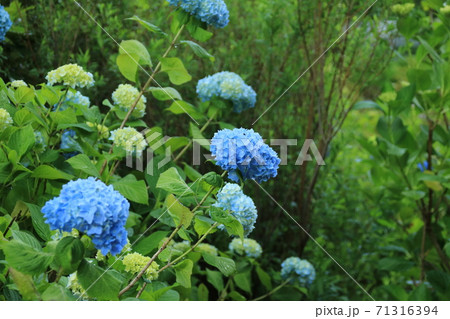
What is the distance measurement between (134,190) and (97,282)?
53 cm

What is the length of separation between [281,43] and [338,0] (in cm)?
33

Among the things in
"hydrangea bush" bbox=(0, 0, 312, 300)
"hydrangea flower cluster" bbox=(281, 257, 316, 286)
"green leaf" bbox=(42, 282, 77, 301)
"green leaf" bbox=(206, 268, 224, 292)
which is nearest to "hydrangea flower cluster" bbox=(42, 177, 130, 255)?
"hydrangea bush" bbox=(0, 0, 312, 300)

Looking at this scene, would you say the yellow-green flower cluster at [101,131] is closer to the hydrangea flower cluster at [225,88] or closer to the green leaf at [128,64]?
the green leaf at [128,64]

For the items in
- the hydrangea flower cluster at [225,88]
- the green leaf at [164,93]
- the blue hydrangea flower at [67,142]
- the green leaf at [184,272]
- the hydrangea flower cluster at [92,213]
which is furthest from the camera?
the hydrangea flower cluster at [225,88]

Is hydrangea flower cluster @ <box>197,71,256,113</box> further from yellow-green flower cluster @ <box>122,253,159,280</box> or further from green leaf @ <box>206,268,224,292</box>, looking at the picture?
yellow-green flower cluster @ <box>122,253,159,280</box>

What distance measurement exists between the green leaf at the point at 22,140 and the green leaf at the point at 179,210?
0.39m

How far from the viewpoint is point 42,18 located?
2227 millimetres

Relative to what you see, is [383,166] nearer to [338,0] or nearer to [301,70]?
[301,70]

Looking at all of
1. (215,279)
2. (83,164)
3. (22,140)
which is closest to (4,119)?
(22,140)

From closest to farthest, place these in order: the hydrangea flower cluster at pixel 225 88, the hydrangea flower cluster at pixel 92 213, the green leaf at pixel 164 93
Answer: the hydrangea flower cluster at pixel 92 213 → the green leaf at pixel 164 93 → the hydrangea flower cluster at pixel 225 88

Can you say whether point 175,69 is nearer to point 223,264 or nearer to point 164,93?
point 164,93

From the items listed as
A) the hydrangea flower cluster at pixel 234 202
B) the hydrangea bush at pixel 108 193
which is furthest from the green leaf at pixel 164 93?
the hydrangea flower cluster at pixel 234 202

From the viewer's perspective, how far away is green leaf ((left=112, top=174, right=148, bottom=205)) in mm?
1462

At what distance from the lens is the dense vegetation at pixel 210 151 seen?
1207mm
